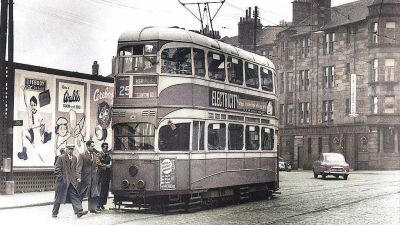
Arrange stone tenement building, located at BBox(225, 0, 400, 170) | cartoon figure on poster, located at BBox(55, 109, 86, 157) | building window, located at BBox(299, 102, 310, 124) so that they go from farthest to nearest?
building window, located at BBox(299, 102, 310, 124)
stone tenement building, located at BBox(225, 0, 400, 170)
cartoon figure on poster, located at BBox(55, 109, 86, 157)

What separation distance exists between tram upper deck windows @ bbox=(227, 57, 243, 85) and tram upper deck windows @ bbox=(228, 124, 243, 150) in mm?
1316

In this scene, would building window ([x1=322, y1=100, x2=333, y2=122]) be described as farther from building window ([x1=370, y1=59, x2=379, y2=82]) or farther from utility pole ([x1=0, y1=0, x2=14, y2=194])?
utility pole ([x1=0, y1=0, x2=14, y2=194])

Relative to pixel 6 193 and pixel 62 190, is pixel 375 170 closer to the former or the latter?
pixel 6 193

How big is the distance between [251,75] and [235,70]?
4.17 ft

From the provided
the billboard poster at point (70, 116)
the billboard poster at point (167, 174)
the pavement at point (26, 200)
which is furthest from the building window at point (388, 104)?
the billboard poster at point (167, 174)

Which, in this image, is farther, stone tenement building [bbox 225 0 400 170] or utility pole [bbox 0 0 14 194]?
stone tenement building [bbox 225 0 400 170]

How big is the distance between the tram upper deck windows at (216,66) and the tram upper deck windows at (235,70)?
1.32 feet

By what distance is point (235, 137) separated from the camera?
19969mm

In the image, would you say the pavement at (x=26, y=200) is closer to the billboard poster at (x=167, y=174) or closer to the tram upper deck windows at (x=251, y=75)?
the billboard poster at (x=167, y=174)

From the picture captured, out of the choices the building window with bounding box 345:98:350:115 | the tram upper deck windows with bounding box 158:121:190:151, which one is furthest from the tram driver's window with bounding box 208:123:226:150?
the building window with bounding box 345:98:350:115

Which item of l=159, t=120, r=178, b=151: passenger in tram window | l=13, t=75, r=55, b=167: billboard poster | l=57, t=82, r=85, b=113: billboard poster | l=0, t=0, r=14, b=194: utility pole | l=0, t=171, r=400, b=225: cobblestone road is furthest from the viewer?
l=57, t=82, r=85, b=113: billboard poster

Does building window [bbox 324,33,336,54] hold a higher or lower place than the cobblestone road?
higher

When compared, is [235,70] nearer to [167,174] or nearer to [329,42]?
[167,174]

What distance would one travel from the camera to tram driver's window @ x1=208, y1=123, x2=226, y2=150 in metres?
18.5
